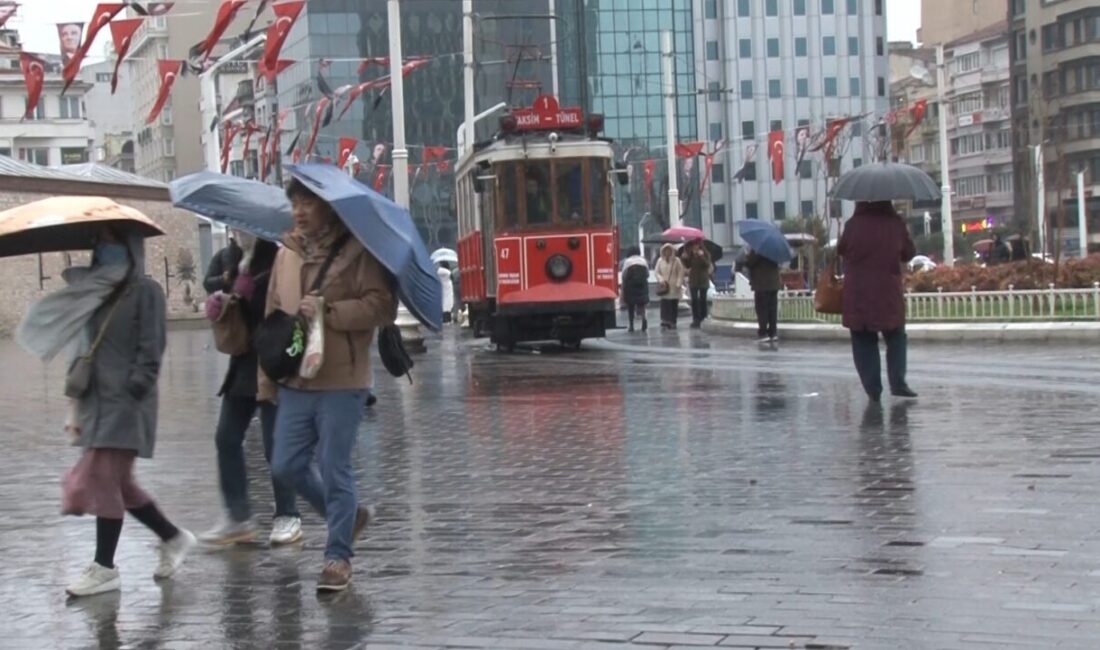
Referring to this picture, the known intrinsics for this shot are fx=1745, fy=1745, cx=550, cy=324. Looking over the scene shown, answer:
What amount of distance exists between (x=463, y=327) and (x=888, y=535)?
32.1 metres

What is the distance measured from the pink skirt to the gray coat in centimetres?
6

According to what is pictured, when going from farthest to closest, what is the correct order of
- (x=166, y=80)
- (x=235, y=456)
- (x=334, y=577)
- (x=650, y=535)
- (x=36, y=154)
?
1. (x=36, y=154)
2. (x=166, y=80)
3. (x=235, y=456)
4. (x=650, y=535)
5. (x=334, y=577)

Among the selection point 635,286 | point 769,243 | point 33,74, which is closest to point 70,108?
point 33,74

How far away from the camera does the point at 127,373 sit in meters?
7.21

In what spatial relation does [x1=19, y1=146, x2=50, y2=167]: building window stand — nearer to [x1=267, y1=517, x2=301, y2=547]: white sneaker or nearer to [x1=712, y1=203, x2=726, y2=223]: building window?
[x1=712, y1=203, x2=726, y2=223]: building window

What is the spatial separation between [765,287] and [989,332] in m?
3.55

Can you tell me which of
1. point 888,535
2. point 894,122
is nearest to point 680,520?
point 888,535

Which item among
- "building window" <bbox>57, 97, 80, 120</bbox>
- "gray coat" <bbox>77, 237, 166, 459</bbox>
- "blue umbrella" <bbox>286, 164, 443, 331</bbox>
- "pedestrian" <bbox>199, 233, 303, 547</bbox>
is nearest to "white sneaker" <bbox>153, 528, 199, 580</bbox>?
"gray coat" <bbox>77, 237, 166, 459</bbox>

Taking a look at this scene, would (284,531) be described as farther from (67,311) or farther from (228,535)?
(67,311)

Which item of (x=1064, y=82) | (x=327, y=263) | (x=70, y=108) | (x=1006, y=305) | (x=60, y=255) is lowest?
(x=1006, y=305)

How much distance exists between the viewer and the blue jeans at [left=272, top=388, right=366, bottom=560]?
7055 millimetres

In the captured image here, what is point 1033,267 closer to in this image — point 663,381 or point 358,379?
point 663,381

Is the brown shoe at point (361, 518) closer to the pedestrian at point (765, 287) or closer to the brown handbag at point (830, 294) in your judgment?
the brown handbag at point (830, 294)

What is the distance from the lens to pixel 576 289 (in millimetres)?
25688
